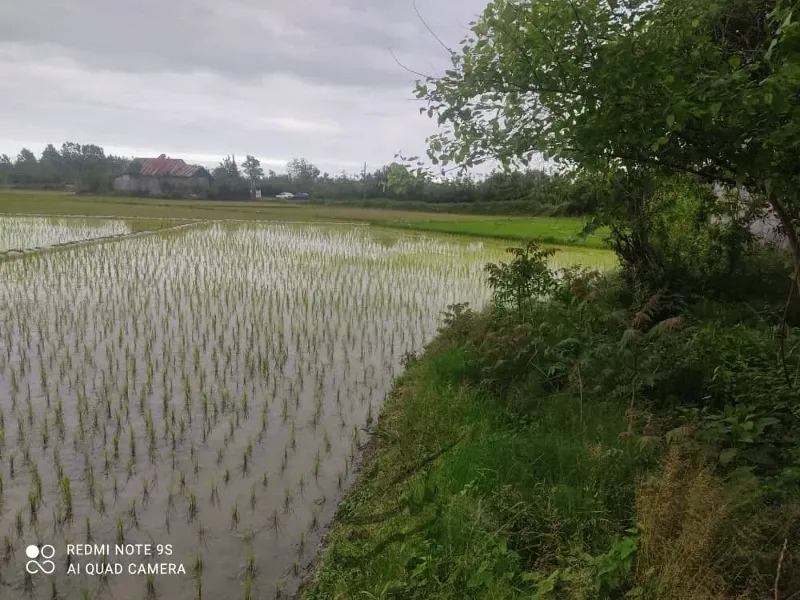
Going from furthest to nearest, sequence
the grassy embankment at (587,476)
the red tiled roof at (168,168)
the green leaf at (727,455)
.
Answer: the red tiled roof at (168,168) < the green leaf at (727,455) < the grassy embankment at (587,476)

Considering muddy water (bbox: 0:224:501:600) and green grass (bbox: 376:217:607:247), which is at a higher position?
green grass (bbox: 376:217:607:247)

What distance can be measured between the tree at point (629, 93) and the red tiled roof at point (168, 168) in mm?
54662

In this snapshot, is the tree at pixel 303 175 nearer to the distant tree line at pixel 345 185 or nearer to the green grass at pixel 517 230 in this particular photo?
the distant tree line at pixel 345 185

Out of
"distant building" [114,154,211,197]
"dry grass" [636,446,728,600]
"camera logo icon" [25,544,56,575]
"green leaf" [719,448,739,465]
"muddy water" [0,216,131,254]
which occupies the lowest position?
"camera logo icon" [25,544,56,575]

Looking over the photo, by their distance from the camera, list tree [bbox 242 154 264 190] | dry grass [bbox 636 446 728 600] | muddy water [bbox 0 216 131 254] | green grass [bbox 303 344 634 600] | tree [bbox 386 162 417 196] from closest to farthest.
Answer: dry grass [bbox 636 446 728 600] → green grass [bbox 303 344 634 600] → tree [bbox 386 162 417 196] → muddy water [bbox 0 216 131 254] → tree [bbox 242 154 264 190]

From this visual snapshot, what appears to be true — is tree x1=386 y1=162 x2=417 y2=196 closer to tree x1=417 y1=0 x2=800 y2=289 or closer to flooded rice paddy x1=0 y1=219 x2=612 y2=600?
tree x1=417 y1=0 x2=800 y2=289

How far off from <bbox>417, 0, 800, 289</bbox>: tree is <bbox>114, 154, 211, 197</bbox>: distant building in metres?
47.0

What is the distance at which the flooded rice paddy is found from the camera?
313 cm

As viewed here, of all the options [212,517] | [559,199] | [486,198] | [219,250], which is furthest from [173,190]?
[212,517]

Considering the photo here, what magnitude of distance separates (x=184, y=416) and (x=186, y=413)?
0.07m

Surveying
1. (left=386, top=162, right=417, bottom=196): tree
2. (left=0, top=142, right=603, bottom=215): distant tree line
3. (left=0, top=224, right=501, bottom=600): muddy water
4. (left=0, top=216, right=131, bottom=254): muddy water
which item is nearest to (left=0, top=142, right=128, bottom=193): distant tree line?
(left=0, top=142, right=603, bottom=215): distant tree line

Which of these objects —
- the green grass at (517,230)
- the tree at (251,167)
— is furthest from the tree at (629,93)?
the tree at (251,167)

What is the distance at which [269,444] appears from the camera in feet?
14.8

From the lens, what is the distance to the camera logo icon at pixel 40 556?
2939mm
